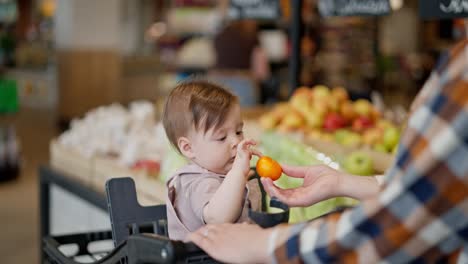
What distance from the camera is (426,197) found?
4.10 ft

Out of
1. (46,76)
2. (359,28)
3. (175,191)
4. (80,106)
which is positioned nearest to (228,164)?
(175,191)

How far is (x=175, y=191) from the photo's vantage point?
209 cm

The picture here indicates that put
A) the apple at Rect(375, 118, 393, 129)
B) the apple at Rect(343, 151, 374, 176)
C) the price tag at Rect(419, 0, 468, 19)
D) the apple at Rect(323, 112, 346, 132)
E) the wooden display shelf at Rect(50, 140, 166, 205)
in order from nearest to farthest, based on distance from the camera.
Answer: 1. the price tag at Rect(419, 0, 468, 19)
2. the apple at Rect(343, 151, 374, 176)
3. the wooden display shelf at Rect(50, 140, 166, 205)
4. the apple at Rect(375, 118, 393, 129)
5. the apple at Rect(323, 112, 346, 132)

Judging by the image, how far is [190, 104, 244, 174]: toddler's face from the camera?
1.99m

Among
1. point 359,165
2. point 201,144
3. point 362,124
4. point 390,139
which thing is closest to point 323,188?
point 201,144

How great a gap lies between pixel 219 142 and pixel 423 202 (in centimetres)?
84

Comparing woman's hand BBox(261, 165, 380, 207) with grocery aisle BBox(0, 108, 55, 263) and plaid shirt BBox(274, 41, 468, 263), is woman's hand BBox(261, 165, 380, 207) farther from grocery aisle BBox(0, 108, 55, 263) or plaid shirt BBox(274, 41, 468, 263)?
grocery aisle BBox(0, 108, 55, 263)

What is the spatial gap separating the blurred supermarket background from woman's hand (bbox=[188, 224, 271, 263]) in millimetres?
1113

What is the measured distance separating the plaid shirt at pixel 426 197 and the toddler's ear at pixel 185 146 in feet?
2.45

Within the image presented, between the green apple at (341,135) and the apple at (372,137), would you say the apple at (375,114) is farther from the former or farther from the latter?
the apple at (372,137)

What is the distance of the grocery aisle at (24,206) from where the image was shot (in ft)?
17.9

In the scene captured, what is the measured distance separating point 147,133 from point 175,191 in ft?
8.12

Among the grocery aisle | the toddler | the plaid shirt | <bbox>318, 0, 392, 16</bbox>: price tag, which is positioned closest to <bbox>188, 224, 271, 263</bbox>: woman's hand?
the plaid shirt

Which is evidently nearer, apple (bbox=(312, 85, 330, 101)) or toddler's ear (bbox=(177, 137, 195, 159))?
toddler's ear (bbox=(177, 137, 195, 159))
